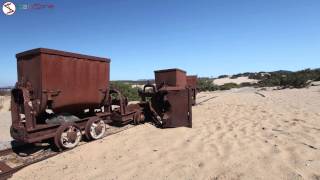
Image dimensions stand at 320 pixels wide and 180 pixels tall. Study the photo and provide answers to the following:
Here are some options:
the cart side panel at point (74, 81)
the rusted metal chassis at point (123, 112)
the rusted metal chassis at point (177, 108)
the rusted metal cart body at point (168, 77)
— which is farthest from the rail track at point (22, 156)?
the rusted metal cart body at point (168, 77)

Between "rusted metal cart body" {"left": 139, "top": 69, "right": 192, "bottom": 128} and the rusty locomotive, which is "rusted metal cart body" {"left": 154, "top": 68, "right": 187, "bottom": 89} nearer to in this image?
"rusted metal cart body" {"left": 139, "top": 69, "right": 192, "bottom": 128}

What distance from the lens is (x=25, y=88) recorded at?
6.38 m

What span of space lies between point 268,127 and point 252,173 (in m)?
3.66

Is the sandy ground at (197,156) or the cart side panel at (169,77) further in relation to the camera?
the cart side panel at (169,77)

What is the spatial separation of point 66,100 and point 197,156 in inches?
131

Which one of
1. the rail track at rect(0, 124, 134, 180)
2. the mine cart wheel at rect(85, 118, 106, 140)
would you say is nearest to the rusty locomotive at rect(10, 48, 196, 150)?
the mine cart wheel at rect(85, 118, 106, 140)

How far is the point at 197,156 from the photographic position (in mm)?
5340

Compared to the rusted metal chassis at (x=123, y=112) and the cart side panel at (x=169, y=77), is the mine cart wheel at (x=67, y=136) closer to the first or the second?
the rusted metal chassis at (x=123, y=112)

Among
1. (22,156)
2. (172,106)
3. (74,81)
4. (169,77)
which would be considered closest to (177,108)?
(172,106)

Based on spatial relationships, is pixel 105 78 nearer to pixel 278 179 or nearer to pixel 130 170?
pixel 130 170

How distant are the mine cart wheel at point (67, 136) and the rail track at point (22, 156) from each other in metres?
0.21

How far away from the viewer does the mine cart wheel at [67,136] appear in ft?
20.5

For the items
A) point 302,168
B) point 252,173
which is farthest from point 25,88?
point 302,168

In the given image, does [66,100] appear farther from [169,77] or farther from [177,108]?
[169,77]
